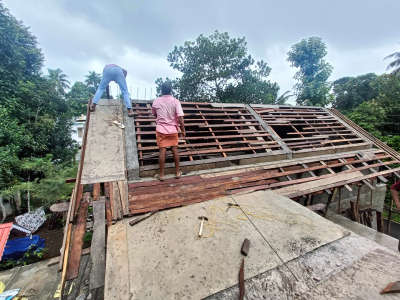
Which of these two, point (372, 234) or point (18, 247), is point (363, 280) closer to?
point (372, 234)

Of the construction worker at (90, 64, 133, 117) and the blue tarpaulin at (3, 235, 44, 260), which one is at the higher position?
the construction worker at (90, 64, 133, 117)

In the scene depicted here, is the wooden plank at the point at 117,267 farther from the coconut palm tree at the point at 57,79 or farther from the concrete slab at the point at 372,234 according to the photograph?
the coconut palm tree at the point at 57,79

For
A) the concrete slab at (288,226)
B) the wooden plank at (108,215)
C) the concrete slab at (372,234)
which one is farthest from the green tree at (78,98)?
the concrete slab at (372,234)

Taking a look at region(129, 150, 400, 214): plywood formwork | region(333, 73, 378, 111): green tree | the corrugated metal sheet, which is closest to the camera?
region(129, 150, 400, 214): plywood formwork

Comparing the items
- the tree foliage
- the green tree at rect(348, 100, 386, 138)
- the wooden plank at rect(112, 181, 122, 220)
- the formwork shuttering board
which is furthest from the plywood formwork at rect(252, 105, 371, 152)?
the tree foliage

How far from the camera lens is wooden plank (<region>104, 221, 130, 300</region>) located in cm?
116

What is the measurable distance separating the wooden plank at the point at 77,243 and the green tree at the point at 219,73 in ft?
51.2

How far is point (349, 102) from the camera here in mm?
18812

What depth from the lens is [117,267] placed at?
135 cm

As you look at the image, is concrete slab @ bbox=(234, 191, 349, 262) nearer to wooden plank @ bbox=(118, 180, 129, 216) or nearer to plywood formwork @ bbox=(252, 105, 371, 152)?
wooden plank @ bbox=(118, 180, 129, 216)

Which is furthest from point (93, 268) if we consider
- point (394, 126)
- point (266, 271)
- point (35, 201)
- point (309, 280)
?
point (394, 126)

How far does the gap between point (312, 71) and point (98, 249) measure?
20824 mm

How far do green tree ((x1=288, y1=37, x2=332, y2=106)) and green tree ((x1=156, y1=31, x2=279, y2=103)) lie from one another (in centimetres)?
267

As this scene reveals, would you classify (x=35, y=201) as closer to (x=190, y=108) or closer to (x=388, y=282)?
(x=190, y=108)
